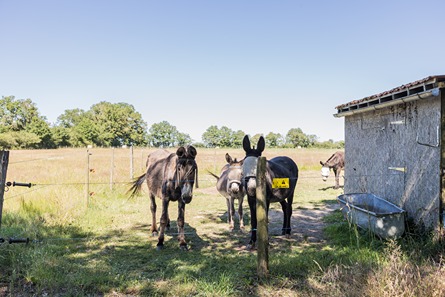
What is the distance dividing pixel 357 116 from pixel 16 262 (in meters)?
9.49

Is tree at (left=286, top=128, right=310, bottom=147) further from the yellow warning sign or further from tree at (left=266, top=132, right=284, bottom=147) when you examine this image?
the yellow warning sign

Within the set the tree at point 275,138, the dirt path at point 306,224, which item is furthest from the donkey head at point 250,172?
the tree at point 275,138

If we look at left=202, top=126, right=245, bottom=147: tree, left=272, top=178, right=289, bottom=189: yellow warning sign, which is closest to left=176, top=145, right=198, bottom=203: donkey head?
left=272, top=178, right=289, bottom=189: yellow warning sign

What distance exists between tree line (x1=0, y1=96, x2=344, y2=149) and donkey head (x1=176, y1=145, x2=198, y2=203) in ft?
180

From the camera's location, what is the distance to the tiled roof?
18.5 ft

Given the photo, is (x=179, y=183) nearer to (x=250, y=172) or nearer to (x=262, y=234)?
(x=250, y=172)

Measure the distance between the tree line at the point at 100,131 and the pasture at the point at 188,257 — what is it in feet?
173

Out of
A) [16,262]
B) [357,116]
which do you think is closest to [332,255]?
[16,262]

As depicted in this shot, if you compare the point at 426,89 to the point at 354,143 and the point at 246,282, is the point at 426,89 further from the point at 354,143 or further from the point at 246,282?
the point at 246,282

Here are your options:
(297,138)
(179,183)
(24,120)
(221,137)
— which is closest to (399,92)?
(179,183)

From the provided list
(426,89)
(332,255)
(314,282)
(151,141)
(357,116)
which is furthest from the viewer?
(151,141)

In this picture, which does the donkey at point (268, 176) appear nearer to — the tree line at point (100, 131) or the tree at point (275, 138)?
the tree line at point (100, 131)

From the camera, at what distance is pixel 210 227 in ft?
27.2

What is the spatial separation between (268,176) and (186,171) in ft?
6.32
